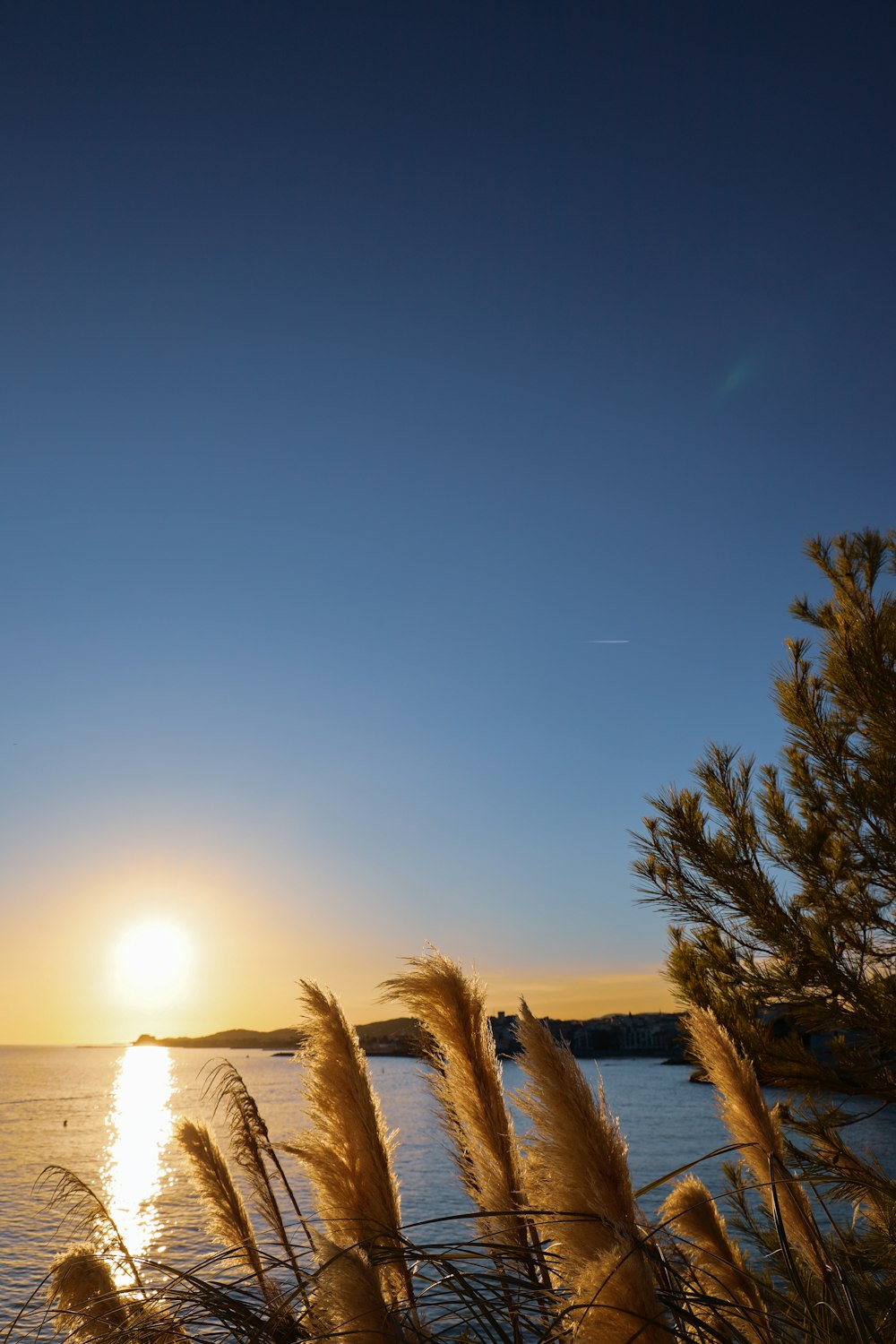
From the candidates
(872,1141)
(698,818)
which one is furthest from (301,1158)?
(872,1141)

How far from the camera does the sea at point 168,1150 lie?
58.2 feet

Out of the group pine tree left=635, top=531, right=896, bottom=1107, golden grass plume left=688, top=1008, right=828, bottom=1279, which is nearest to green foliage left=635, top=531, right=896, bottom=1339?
pine tree left=635, top=531, right=896, bottom=1107

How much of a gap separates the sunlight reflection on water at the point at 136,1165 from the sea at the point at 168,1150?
3.8 inches

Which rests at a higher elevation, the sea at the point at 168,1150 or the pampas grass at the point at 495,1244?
the pampas grass at the point at 495,1244

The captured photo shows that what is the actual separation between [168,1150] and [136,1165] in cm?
818

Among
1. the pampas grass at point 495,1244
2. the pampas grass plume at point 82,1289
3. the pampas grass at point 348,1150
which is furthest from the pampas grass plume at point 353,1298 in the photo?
the pampas grass plume at point 82,1289

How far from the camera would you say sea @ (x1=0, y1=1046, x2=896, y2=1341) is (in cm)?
1775

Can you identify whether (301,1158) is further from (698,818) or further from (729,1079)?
(698,818)

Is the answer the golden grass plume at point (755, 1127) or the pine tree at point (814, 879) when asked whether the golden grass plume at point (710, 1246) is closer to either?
the golden grass plume at point (755, 1127)

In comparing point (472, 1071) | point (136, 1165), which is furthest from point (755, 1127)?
point (136, 1165)

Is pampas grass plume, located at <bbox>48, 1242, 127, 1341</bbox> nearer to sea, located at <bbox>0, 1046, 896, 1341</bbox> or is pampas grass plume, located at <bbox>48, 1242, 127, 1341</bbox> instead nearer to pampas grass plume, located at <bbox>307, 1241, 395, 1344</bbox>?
sea, located at <bbox>0, 1046, 896, 1341</bbox>

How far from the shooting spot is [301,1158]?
7.81 ft

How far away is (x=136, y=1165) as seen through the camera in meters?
43.4

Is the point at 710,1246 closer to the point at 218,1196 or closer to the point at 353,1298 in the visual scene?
the point at 353,1298
